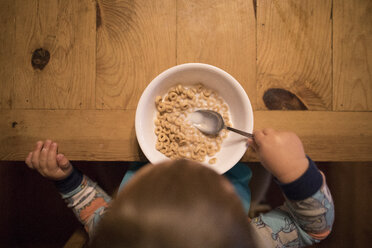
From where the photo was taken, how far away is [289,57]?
470mm

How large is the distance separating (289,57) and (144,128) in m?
0.34

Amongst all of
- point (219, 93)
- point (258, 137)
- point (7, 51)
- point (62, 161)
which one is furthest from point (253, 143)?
point (7, 51)

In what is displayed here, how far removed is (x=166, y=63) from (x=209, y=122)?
0.16 meters

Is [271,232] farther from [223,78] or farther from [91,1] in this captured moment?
[91,1]

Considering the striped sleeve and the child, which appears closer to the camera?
the child

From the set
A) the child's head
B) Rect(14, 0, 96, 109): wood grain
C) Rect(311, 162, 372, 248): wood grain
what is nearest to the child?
the child's head

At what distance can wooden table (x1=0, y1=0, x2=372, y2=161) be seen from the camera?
47cm

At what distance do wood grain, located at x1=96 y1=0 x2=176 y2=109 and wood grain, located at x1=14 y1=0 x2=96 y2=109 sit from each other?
33mm

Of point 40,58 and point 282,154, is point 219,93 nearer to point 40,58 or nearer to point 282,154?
point 282,154

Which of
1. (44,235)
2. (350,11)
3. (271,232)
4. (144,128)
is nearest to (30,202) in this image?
(44,235)

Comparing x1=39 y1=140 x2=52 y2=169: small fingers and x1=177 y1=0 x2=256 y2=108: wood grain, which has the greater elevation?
x1=177 y1=0 x2=256 y2=108: wood grain

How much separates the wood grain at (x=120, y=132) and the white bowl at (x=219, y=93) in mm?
52

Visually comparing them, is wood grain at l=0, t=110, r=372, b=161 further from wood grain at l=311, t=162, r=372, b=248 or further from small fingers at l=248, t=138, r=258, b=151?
wood grain at l=311, t=162, r=372, b=248

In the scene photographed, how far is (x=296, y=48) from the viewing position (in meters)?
0.47
